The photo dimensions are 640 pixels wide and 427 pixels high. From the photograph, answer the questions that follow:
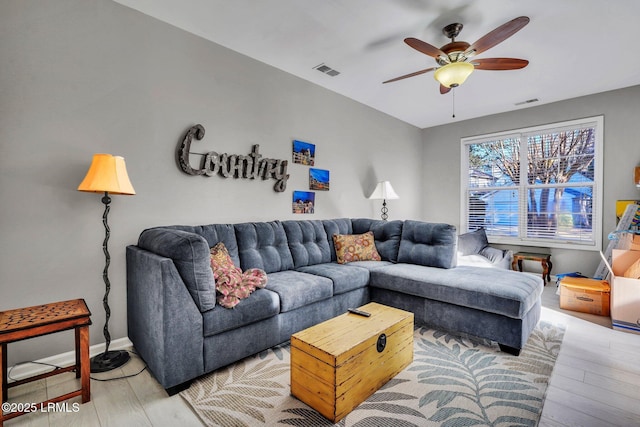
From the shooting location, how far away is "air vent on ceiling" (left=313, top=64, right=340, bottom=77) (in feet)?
Result: 11.1

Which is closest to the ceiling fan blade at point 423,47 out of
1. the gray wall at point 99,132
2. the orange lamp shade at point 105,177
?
the gray wall at point 99,132

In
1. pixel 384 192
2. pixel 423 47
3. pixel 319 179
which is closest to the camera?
pixel 423 47

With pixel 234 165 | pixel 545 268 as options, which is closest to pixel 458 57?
pixel 234 165

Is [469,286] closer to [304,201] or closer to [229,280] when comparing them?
[229,280]

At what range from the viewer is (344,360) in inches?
61.1

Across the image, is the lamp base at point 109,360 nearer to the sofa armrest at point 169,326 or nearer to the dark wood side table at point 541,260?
the sofa armrest at point 169,326

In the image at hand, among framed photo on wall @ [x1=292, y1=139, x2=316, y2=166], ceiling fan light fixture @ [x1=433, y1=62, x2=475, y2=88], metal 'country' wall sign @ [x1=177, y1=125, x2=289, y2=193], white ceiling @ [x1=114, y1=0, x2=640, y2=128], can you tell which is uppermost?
white ceiling @ [x1=114, y1=0, x2=640, y2=128]

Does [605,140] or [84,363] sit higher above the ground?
[605,140]

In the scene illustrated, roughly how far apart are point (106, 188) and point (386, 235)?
2892 millimetres

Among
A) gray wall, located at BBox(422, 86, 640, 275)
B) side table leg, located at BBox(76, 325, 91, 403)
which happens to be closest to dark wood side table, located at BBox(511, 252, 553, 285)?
gray wall, located at BBox(422, 86, 640, 275)

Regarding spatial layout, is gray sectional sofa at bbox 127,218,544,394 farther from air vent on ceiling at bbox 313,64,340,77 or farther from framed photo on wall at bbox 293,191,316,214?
air vent on ceiling at bbox 313,64,340,77

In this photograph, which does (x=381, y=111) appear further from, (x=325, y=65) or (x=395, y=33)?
(x=395, y=33)

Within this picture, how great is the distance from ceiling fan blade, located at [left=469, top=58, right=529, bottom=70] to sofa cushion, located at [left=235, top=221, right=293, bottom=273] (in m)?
2.37

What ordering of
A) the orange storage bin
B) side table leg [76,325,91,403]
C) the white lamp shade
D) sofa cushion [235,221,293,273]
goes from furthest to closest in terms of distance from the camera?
the white lamp shade < the orange storage bin < sofa cushion [235,221,293,273] < side table leg [76,325,91,403]
